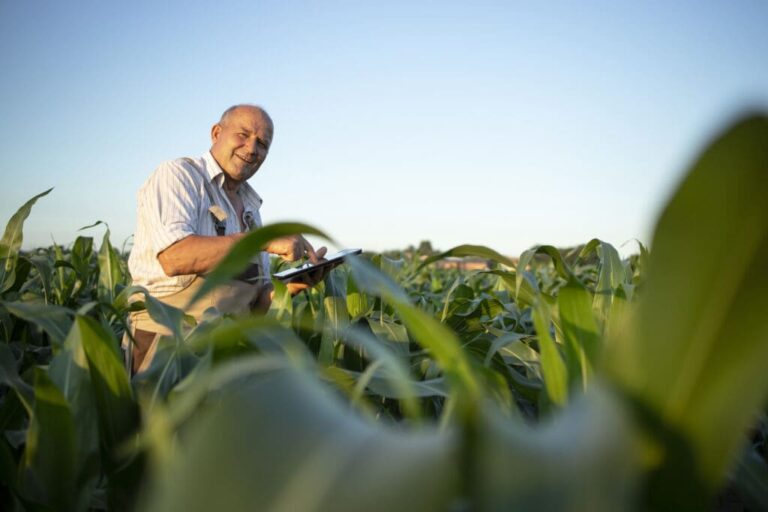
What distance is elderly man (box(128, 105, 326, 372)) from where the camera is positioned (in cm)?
207

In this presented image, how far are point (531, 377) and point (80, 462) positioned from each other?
0.76 metres

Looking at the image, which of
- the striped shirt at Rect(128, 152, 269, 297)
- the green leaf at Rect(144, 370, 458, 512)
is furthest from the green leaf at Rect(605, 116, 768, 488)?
the striped shirt at Rect(128, 152, 269, 297)

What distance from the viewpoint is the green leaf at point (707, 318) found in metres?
0.37

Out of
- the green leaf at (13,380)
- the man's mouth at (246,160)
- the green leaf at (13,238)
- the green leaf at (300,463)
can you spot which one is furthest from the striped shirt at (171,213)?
the green leaf at (300,463)

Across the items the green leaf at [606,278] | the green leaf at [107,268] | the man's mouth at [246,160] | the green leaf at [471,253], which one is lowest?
the green leaf at [107,268]

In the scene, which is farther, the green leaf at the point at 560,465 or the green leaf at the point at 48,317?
the green leaf at the point at 48,317

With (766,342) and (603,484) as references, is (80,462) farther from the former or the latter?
(766,342)

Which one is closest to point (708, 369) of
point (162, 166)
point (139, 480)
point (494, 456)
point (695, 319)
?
point (695, 319)

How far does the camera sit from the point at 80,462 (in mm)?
703

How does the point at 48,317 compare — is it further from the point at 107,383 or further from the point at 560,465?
the point at 560,465

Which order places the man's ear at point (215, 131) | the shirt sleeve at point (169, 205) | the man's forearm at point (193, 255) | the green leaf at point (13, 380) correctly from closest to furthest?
1. the green leaf at point (13, 380)
2. the man's forearm at point (193, 255)
3. the shirt sleeve at point (169, 205)
4. the man's ear at point (215, 131)

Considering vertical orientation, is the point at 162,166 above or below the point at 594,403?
above

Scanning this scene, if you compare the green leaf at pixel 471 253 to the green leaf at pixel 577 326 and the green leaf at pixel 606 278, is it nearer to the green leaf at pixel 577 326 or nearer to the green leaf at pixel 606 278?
the green leaf at pixel 577 326

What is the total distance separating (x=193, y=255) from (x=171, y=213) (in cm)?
23
